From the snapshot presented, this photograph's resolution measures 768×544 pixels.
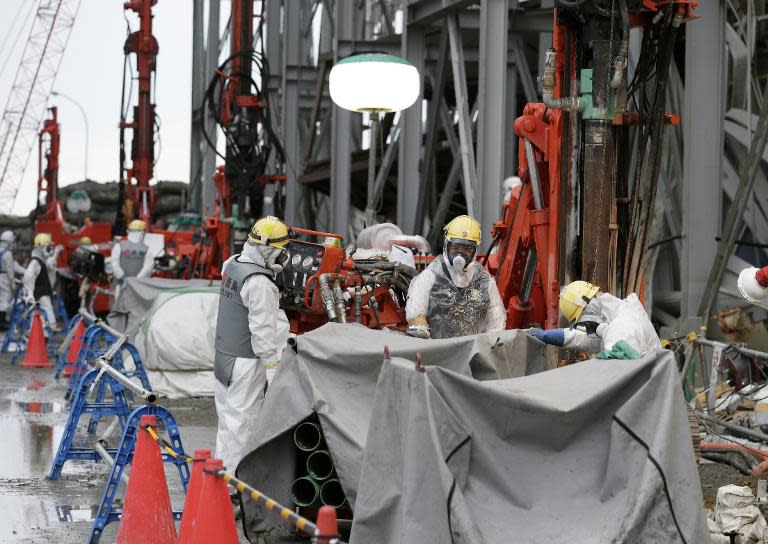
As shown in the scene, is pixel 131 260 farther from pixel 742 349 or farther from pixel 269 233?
pixel 742 349

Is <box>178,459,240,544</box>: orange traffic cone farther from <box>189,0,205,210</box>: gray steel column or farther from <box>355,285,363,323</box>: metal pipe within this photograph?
<box>189,0,205,210</box>: gray steel column

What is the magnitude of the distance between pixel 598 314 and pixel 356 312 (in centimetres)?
330

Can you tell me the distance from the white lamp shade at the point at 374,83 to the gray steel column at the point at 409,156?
18.3 feet

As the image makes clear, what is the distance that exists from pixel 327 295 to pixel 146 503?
3481mm

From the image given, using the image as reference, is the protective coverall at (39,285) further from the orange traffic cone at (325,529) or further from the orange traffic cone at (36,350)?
the orange traffic cone at (325,529)

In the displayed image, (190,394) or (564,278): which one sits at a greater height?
(564,278)

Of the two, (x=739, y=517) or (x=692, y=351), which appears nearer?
(x=739, y=517)

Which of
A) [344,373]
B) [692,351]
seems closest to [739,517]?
[344,373]

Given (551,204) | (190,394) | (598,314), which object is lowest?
(190,394)

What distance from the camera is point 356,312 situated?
1146 cm

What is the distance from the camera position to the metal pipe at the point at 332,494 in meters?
8.23

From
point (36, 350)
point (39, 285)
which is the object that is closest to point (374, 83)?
point (36, 350)

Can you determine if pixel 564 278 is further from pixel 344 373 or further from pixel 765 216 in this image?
pixel 765 216

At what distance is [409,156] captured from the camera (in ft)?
61.3
